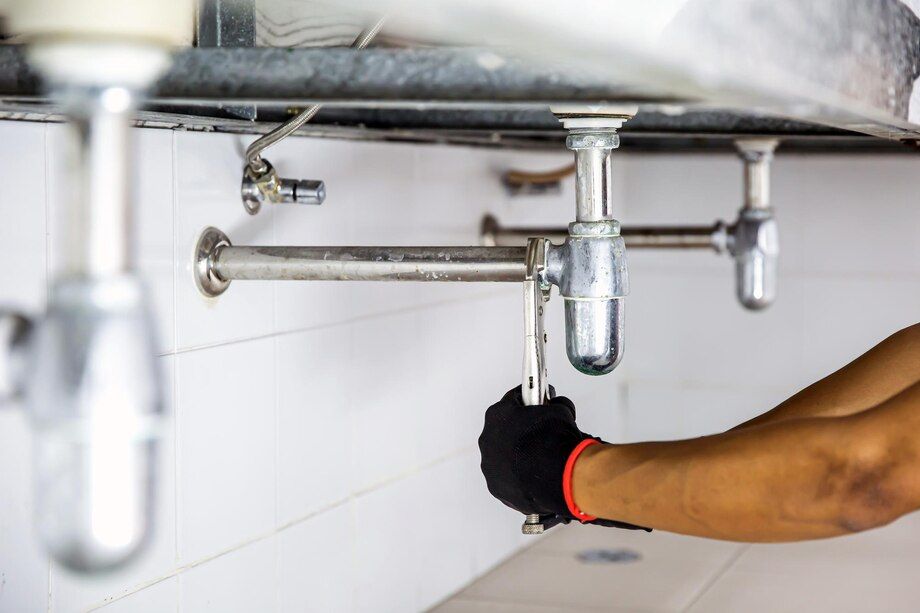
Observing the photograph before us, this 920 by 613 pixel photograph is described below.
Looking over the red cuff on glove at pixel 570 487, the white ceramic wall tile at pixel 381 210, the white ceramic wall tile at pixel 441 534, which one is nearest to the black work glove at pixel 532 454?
the red cuff on glove at pixel 570 487

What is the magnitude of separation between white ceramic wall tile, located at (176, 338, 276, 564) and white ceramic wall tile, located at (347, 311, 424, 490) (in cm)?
14

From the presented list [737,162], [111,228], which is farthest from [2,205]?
[737,162]

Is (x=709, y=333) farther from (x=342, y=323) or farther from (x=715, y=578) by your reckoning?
(x=342, y=323)

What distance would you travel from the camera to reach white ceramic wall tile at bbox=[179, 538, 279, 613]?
32.6 inches

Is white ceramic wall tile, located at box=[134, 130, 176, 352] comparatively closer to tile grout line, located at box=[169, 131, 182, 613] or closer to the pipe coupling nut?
tile grout line, located at box=[169, 131, 182, 613]

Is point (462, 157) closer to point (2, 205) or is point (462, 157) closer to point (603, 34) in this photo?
point (2, 205)

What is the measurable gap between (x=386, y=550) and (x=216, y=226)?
0.41 meters

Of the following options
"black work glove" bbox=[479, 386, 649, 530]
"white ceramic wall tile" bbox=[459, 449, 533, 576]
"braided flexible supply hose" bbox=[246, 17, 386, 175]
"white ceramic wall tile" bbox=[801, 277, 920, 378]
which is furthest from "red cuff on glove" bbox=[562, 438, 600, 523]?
"white ceramic wall tile" bbox=[801, 277, 920, 378]

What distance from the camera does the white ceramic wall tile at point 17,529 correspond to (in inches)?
25.5

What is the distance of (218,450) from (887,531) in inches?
37.1

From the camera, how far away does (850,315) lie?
1.53 m

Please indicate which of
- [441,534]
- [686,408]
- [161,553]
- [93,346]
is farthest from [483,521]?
[93,346]

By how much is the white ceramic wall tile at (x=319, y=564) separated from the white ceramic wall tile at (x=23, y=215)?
1.15ft

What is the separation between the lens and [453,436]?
1236 mm
